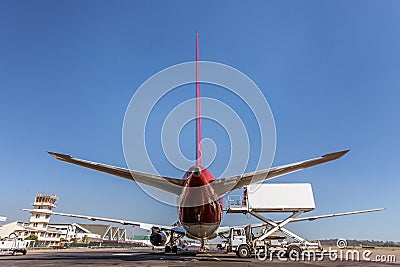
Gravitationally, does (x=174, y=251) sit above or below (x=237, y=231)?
below

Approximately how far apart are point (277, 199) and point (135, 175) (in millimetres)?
19281

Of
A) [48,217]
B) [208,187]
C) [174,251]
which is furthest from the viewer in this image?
[48,217]

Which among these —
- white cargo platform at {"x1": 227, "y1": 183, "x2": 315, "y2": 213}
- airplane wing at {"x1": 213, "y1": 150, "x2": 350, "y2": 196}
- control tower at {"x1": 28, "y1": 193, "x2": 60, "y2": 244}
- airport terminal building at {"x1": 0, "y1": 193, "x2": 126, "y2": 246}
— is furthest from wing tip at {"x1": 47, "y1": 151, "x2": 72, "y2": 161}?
control tower at {"x1": 28, "y1": 193, "x2": 60, "y2": 244}

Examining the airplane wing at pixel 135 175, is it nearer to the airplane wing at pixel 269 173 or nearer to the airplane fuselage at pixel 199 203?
the airplane fuselage at pixel 199 203

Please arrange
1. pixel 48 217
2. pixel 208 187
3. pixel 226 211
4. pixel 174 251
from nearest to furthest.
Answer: pixel 208 187
pixel 226 211
pixel 174 251
pixel 48 217

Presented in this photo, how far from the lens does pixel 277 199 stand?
1221 inches

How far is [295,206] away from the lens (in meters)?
30.5

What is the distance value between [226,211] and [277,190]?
5.81 metres

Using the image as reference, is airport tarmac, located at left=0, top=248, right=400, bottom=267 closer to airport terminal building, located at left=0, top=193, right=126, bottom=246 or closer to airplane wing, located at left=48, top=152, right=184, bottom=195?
airplane wing, located at left=48, top=152, right=184, bottom=195

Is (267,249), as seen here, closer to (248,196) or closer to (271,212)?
(271,212)

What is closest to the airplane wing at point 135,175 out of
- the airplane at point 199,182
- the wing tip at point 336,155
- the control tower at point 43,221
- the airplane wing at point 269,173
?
the airplane at point 199,182

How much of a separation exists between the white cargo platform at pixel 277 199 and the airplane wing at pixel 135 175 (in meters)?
13.5

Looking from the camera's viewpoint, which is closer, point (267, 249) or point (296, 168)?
point (296, 168)

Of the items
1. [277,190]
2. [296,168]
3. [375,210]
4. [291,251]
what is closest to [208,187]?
[296,168]
